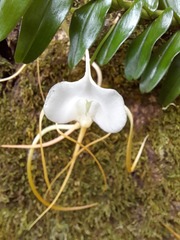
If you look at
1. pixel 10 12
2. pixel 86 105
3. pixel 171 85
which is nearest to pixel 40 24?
pixel 10 12

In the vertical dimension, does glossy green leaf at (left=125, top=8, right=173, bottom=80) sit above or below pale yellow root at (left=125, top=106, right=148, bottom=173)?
above

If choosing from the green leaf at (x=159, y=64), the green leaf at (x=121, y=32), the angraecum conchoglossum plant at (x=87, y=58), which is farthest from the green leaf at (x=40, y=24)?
the green leaf at (x=159, y=64)

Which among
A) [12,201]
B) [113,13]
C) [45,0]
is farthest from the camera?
[113,13]

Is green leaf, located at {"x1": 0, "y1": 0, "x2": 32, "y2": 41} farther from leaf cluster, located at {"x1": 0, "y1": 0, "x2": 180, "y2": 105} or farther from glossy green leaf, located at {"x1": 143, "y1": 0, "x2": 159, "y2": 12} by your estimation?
glossy green leaf, located at {"x1": 143, "y1": 0, "x2": 159, "y2": 12}

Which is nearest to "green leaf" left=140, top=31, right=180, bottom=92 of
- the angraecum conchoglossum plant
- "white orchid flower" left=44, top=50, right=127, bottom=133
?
the angraecum conchoglossum plant

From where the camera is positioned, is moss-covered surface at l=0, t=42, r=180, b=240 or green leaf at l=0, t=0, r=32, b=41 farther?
moss-covered surface at l=0, t=42, r=180, b=240

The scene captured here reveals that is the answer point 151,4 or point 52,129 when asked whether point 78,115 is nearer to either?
point 52,129

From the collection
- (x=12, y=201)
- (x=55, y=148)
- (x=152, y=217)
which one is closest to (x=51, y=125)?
(x=55, y=148)

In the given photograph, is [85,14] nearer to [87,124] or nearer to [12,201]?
[87,124]
